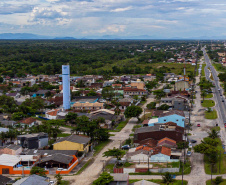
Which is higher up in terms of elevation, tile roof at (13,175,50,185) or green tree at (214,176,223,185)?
tile roof at (13,175,50,185)

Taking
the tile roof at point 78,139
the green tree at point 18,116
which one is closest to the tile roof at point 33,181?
the tile roof at point 78,139

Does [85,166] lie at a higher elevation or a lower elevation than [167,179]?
lower

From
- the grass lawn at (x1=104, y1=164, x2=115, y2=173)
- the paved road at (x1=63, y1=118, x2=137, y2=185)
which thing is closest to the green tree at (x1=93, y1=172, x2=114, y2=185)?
the paved road at (x1=63, y1=118, x2=137, y2=185)

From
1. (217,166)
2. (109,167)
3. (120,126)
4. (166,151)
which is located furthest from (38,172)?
(120,126)

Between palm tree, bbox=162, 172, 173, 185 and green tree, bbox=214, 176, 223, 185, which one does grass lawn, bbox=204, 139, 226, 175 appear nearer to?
green tree, bbox=214, 176, 223, 185

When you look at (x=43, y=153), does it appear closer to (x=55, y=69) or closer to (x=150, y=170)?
(x=150, y=170)

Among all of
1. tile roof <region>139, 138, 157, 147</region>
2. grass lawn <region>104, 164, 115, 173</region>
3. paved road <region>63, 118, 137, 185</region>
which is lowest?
paved road <region>63, 118, 137, 185</region>

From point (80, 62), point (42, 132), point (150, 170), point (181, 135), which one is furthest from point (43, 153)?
point (80, 62)

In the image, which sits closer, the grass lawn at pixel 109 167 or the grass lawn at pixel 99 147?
the grass lawn at pixel 109 167

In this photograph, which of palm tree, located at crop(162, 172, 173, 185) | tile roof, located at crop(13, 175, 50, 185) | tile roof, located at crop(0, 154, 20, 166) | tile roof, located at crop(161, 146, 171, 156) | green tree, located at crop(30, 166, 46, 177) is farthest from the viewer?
tile roof, located at crop(161, 146, 171, 156)

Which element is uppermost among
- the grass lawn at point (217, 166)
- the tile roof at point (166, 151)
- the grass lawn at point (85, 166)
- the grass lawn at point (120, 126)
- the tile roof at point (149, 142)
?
the tile roof at point (166, 151)

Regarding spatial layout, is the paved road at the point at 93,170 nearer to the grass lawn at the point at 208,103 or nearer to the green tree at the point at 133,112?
the green tree at the point at 133,112

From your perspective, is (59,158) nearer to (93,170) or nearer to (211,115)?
(93,170)
